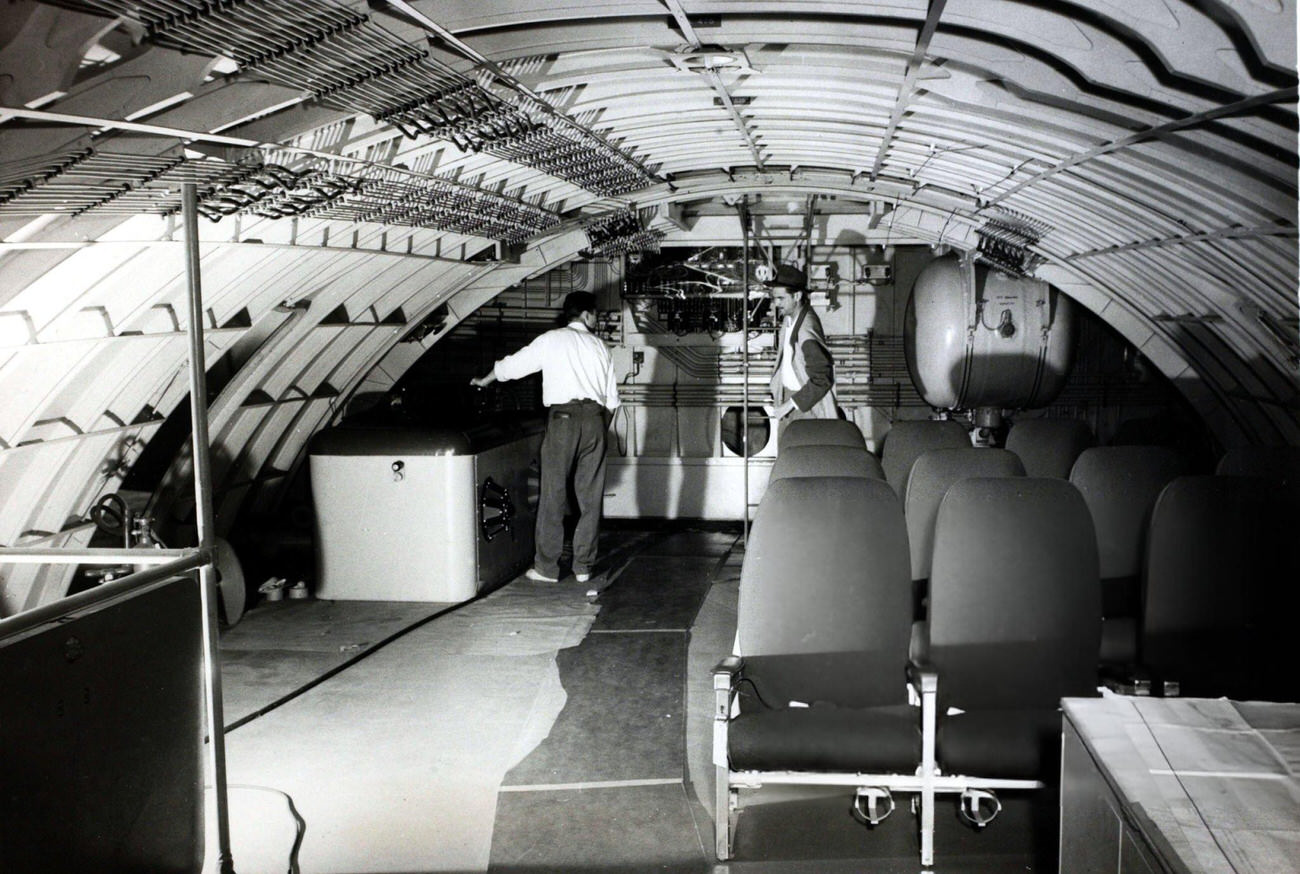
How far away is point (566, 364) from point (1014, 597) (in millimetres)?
3969

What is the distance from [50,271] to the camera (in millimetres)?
3846

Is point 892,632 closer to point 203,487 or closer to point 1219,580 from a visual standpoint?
point 1219,580

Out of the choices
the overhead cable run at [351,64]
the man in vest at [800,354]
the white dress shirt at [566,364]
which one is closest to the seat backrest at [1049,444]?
the man in vest at [800,354]

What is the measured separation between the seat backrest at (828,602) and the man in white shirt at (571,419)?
11.7ft

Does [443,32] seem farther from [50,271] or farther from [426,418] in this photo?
[426,418]

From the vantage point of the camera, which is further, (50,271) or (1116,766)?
(50,271)

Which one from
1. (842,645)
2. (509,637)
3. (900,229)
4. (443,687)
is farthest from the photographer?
(900,229)

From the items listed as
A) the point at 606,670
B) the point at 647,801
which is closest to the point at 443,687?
the point at 606,670

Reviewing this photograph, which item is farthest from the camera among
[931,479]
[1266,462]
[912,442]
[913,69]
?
[912,442]

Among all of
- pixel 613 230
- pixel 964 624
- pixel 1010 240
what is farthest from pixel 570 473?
pixel 964 624

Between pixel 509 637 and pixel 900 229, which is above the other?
pixel 900 229

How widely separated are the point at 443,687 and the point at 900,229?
5.38 meters

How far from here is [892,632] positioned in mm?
3062

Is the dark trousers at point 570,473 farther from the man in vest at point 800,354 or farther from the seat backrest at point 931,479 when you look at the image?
the seat backrest at point 931,479
